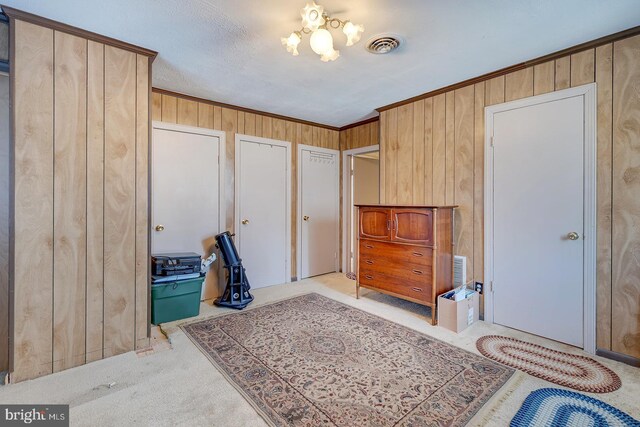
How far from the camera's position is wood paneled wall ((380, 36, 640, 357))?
2.11 meters

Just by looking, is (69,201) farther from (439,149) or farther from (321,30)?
(439,149)

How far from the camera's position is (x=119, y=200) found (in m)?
2.26

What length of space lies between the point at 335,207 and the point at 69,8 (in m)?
3.68

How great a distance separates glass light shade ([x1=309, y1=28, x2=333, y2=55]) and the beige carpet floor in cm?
225

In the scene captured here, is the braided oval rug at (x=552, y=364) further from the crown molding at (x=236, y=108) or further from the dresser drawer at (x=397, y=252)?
the crown molding at (x=236, y=108)

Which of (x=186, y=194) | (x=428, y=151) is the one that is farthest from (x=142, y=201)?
(x=428, y=151)

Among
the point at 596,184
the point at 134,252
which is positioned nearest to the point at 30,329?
the point at 134,252

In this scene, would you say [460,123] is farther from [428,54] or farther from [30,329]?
[30,329]

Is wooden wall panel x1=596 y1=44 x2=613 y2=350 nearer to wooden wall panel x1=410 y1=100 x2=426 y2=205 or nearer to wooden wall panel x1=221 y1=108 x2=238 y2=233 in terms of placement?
wooden wall panel x1=410 y1=100 x2=426 y2=205

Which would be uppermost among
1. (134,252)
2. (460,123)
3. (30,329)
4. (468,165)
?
(460,123)

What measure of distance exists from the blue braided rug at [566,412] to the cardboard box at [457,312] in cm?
84

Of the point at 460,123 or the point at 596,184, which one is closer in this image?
the point at 596,184

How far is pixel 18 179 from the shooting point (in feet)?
6.28

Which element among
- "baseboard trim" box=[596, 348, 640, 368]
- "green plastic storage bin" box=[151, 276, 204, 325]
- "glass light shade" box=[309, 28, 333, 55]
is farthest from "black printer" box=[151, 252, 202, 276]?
"baseboard trim" box=[596, 348, 640, 368]
